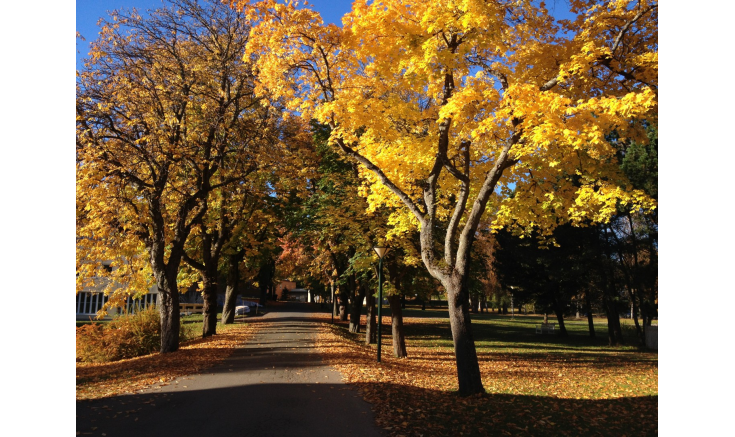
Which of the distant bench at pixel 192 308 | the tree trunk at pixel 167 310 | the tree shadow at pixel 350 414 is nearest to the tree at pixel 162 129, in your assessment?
the tree trunk at pixel 167 310

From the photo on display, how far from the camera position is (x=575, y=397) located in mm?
8641

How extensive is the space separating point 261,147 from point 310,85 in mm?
3696

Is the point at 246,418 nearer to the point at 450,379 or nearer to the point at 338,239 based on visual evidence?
the point at 450,379

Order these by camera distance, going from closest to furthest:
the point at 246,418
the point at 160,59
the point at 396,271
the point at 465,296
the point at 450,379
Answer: the point at 246,418
the point at 465,296
the point at 450,379
the point at 160,59
the point at 396,271

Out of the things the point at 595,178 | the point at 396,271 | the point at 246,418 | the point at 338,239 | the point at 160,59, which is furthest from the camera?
the point at 338,239

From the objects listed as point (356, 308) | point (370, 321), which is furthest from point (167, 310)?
point (356, 308)

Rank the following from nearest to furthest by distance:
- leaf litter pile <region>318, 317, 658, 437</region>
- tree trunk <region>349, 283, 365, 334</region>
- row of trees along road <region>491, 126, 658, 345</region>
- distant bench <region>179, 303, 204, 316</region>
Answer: leaf litter pile <region>318, 317, 658, 437</region> → row of trees along road <region>491, 126, 658, 345</region> → tree trunk <region>349, 283, 365, 334</region> → distant bench <region>179, 303, 204, 316</region>

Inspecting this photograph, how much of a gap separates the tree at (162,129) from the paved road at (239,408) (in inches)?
199

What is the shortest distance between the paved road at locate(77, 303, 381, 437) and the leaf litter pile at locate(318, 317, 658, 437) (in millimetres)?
550

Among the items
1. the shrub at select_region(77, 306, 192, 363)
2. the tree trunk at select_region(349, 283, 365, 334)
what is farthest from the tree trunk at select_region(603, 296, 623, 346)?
the shrub at select_region(77, 306, 192, 363)

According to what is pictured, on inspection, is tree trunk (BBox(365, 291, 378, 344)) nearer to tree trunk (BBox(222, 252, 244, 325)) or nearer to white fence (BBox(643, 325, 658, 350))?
tree trunk (BBox(222, 252, 244, 325))

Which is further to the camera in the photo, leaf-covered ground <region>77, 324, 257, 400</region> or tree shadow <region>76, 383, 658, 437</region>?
leaf-covered ground <region>77, 324, 257, 400</region>

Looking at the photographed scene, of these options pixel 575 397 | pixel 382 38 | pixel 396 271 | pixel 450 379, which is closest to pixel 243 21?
pixel 382 38

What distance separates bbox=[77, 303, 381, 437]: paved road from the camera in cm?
613
